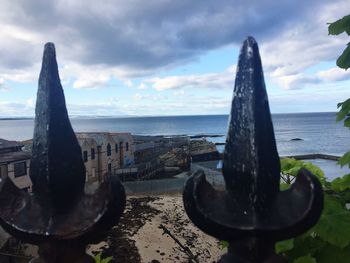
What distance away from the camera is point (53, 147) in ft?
6.26

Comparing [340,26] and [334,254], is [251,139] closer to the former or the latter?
[334,254]

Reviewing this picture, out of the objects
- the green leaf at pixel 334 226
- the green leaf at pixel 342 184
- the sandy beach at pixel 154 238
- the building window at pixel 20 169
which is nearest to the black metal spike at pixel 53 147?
the green leaf at pixel 334 226

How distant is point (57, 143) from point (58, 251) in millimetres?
602

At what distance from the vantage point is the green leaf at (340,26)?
370 cm

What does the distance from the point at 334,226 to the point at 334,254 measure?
10.3 inches

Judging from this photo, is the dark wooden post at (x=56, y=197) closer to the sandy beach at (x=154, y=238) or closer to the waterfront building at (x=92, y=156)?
the sandy beach at (x=154, y=238)

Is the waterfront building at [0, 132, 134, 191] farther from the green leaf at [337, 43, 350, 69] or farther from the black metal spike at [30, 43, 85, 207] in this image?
the black metal spike at [30, 43, 85, 207]

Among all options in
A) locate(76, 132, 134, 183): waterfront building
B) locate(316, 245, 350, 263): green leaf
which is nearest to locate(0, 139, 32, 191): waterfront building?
locate(76, 132, 134, 183): waterfront building

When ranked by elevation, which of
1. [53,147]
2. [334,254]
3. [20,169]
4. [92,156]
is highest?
[53,147]

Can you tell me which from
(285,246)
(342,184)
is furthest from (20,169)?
(285,246)

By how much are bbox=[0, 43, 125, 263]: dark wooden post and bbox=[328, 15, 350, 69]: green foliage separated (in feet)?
10.4

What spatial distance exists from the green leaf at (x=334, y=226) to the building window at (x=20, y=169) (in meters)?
28.5

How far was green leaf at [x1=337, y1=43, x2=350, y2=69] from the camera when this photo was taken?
379 centimetres

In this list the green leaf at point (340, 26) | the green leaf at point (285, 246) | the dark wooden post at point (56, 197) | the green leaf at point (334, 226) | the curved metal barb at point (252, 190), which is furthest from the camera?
the green leaf at point (340, 26)
